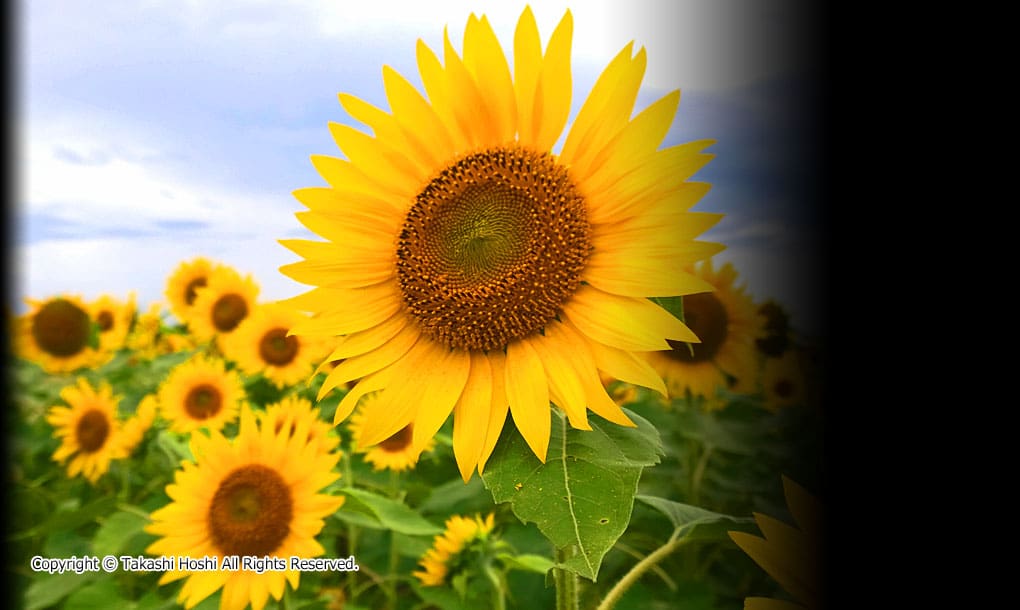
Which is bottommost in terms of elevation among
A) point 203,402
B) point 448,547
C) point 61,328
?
point 448,547

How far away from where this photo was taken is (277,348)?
1.01 m

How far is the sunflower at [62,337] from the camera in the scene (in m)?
1.14

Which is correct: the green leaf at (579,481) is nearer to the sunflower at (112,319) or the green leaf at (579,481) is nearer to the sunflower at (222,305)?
the sunflower at (222,305)

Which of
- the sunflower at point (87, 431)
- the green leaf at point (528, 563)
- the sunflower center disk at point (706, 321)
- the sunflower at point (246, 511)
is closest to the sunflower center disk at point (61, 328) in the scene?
the sunflower at point (87, 431)

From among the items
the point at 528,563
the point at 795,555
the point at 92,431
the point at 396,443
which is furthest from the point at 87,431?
the point at 795,555

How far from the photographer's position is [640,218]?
43cm

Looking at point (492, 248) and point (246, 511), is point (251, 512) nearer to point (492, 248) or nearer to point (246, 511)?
point (246, 511)

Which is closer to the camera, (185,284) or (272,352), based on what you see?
(272,352)

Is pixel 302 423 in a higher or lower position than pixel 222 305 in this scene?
lower

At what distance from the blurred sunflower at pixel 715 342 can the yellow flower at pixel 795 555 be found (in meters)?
0.19

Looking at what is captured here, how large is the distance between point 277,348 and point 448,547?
461mm

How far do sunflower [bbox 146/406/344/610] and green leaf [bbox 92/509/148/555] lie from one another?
10cm

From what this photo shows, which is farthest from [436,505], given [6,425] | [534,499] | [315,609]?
[6,425]

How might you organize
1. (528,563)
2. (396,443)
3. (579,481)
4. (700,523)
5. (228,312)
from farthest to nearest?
(228,312), (396,443), (528,563), (700,523), (579,481)
